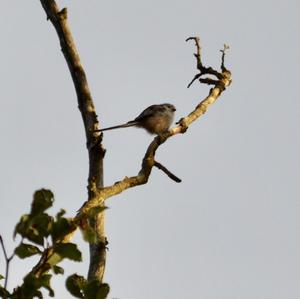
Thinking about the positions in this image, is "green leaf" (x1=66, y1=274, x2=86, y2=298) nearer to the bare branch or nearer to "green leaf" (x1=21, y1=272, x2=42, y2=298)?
"green leaf" (x1=21, y1=272, x2=42, y2=298)

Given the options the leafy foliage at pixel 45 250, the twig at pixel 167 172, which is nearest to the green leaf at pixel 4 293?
the leafy foliage at pixel 45 250

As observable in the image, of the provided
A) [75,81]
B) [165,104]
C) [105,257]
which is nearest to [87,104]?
[75,81]

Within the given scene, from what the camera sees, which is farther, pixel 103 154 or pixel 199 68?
pixel 199 68

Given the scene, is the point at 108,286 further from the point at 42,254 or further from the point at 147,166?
the point at 147,166

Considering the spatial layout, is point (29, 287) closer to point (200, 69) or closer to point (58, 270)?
point (58, 270)

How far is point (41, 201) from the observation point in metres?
2.70

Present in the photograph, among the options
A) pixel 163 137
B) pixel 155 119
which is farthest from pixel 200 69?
pixel 155 119

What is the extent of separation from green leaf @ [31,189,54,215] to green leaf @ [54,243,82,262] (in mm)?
183

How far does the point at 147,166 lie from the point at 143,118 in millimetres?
8290

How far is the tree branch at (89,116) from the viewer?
15.0ft

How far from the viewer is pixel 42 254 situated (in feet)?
9.39

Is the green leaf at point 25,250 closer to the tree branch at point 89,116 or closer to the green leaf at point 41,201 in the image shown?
the green leaf at point 41,201

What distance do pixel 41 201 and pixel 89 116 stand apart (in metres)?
2.99

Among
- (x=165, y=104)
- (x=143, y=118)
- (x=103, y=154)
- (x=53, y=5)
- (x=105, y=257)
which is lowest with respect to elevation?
(x=105, y=257)
